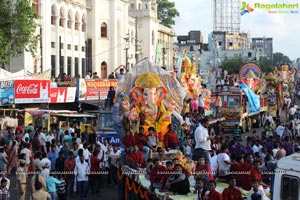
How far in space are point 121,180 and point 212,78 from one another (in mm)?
36483

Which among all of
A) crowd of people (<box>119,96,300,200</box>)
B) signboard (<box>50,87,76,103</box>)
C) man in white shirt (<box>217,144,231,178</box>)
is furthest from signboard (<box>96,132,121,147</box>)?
signboard (<box>50,87,76,103</box>)

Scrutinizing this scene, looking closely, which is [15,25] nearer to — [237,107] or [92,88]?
[92,88]

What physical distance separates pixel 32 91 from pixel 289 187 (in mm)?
24559

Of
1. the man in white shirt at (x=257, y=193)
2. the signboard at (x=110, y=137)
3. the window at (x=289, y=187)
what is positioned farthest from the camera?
the signboard at (x=110, y=137)

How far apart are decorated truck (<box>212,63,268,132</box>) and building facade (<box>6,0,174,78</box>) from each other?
32.7ft

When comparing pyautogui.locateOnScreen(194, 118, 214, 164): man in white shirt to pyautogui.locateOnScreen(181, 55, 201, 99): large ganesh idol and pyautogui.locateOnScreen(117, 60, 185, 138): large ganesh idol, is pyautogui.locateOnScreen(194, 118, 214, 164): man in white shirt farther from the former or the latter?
pyautogui.locateOnScreen(181, 55, 201, 99): large ganesh idol

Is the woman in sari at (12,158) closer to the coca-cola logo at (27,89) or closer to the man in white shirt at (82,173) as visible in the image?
the man in white shirt at (82,173)

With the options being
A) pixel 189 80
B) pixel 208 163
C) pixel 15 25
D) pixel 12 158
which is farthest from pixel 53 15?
pixel 208 163

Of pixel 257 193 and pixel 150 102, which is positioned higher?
pixel 150 102

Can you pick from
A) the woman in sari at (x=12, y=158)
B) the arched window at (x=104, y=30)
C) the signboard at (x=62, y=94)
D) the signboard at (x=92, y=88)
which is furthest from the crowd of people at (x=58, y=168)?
the arched window at (x=104, y=30)

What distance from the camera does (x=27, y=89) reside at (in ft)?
105

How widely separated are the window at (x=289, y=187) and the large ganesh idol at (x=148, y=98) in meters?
9.39

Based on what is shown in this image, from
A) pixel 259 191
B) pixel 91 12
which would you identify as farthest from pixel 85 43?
pixel 259 191

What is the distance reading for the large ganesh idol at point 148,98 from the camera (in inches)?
741
